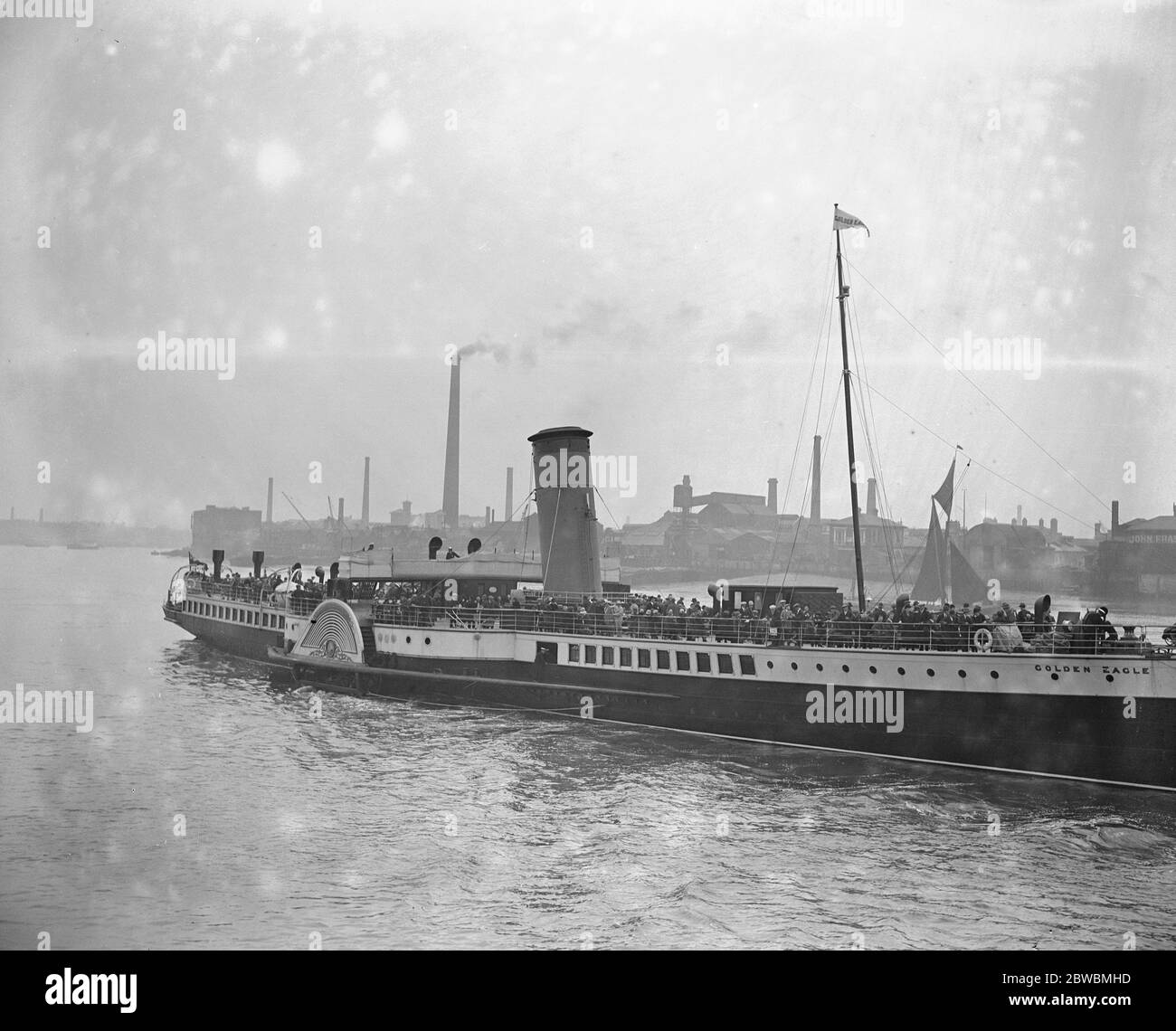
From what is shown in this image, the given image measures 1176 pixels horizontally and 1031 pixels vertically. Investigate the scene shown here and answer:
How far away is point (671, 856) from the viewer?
18953 millimetres

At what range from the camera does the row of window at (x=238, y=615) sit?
157ft

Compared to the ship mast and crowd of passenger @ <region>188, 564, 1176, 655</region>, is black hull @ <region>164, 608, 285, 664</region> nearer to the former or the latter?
crowd of passenger @ <region>188, 564, 1176, 655</region>

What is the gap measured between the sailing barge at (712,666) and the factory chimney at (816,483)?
234ft

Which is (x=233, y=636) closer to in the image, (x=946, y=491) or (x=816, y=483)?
(x=946, y=491)

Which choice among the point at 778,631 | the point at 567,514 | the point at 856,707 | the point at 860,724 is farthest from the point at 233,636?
the point at 860,724

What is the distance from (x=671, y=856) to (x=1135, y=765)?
501 inches

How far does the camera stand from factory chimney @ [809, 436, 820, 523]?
4343 inches

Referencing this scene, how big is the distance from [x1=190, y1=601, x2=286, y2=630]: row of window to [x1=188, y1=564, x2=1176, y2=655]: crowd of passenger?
4114 millimetres

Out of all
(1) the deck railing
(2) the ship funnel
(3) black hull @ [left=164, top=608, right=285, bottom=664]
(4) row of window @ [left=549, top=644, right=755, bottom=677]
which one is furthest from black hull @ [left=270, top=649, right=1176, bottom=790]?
(3) black hull @ [left=164, top=608, right=285, bottom=664]

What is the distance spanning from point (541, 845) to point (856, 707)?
1156cm

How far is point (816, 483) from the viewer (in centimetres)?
12038

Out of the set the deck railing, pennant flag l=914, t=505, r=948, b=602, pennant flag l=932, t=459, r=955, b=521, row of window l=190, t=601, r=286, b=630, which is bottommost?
row of window l=190, t=601, r=286, b=630
